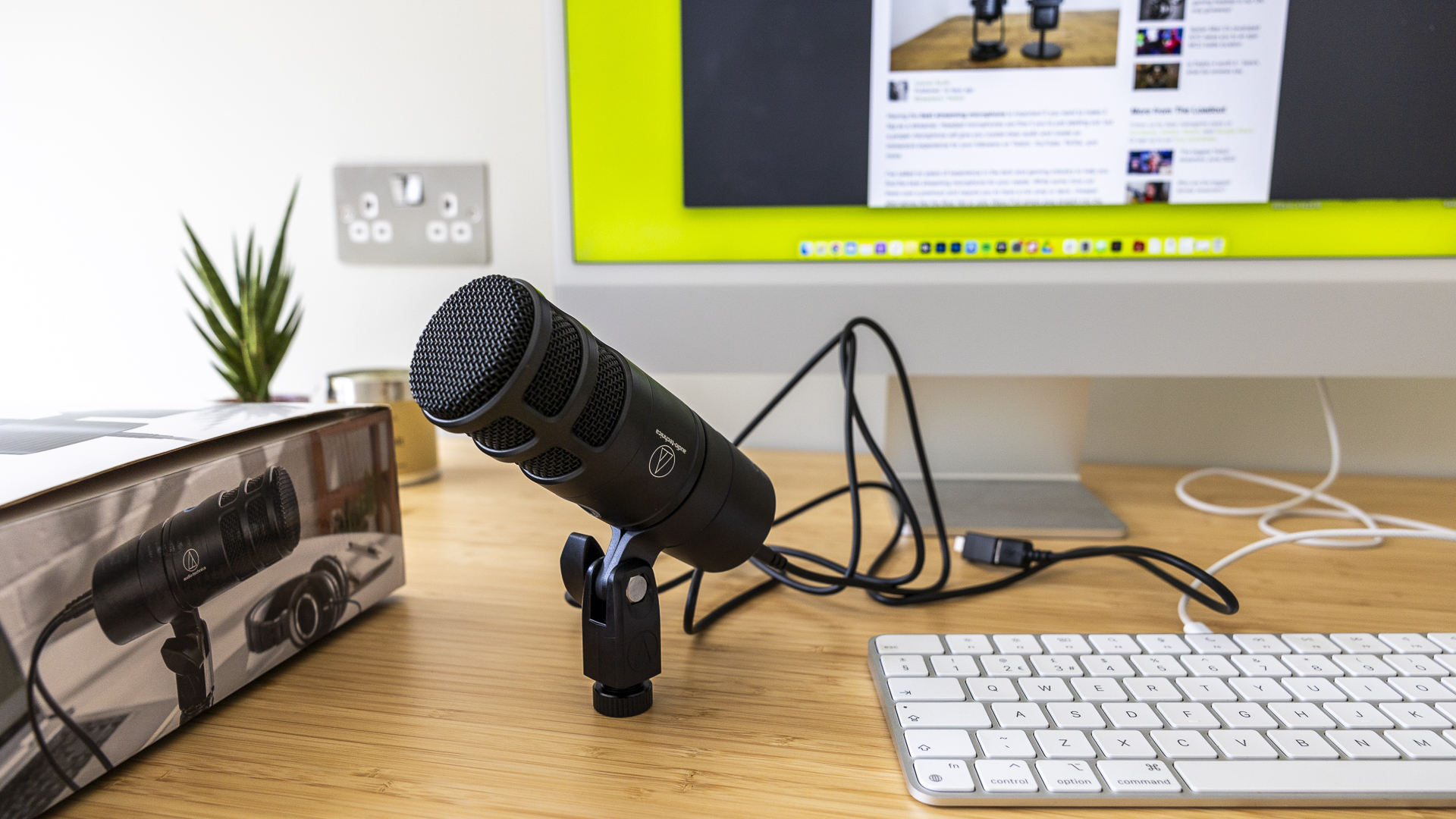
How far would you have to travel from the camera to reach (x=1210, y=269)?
0.54 m

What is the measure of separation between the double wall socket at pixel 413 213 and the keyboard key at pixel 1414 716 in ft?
2.78

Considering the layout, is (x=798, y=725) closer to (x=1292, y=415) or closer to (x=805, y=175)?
(x=805, y=175)

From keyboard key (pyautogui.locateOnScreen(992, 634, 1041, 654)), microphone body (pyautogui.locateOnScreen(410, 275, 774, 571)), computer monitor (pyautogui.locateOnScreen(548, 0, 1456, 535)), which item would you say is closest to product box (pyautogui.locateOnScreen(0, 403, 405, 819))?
microphone body (pyautogui.locateOnScreen(410, 275, 774, 571))

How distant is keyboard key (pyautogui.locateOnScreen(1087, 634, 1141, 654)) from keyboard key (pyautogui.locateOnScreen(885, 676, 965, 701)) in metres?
0.08

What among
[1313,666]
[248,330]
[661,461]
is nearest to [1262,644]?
[1313,666]

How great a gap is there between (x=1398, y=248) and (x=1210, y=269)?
0.12 m

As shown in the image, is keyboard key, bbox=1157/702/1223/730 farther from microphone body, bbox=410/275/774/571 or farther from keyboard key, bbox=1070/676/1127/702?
microphone body, bbox=410/275/774/571

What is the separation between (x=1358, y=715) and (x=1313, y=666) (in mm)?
40

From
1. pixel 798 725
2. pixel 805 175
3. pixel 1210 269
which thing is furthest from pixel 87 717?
pixel 1210 269

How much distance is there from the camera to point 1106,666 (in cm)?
36

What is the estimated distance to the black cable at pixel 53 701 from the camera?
0.86 ft

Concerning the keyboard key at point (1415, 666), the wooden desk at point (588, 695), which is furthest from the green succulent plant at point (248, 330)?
the keyboard key at point (1415, 666)

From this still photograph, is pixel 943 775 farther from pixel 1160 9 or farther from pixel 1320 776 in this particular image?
pixel 1160 9

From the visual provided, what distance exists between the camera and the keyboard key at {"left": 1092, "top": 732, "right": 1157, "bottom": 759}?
29 centimetres
